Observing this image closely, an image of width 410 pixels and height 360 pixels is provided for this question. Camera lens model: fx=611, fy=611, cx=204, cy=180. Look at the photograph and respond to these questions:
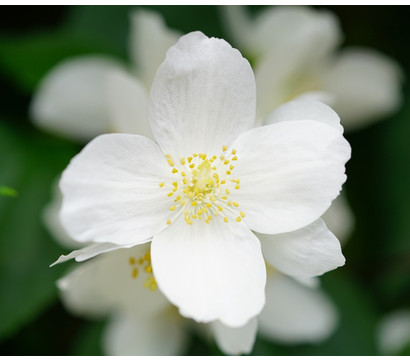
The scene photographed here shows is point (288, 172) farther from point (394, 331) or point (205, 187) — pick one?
point (394, 331)

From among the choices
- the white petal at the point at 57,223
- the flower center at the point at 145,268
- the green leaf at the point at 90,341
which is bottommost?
the green leaf at the point at 90,341

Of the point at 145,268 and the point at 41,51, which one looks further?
the point at 41,51

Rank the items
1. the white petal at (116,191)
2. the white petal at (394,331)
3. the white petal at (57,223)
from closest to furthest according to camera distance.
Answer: the white petal at (116,191) < the white petal at (57,223) < the white petal at (394,331)

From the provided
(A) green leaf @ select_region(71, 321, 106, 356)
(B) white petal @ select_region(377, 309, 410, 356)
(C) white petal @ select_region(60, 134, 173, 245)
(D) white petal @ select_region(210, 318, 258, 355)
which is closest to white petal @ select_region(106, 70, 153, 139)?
(C) white petal @ select_region(60, 134, 173, 245)

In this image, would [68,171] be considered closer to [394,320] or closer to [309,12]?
[309,12]

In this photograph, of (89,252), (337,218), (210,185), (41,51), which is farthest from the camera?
(41,51)

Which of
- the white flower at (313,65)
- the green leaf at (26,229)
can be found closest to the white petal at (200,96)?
the white flower at (313,65)

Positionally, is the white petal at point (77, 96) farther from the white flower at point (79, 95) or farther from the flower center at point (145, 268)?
the flower center at point (145, 268)

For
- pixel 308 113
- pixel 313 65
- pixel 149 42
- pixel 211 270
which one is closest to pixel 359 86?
pixel 313 65
